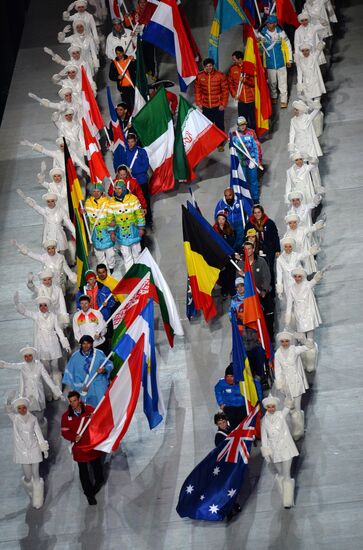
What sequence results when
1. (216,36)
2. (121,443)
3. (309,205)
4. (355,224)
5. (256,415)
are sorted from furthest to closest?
(216,36) < (355,224) < (309,205) < (121,443) < (256,415)

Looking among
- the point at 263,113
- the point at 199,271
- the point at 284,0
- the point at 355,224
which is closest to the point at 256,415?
the point at 199,271

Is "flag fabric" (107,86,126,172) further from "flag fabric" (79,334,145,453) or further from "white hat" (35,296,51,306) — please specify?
"flag fabric" (79,334,145,453)

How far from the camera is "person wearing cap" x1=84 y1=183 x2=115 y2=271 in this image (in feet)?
90.5

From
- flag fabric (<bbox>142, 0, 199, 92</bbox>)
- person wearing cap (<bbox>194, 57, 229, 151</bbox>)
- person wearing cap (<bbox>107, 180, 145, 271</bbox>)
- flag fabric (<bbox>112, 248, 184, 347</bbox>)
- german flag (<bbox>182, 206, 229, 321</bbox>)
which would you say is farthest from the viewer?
flag fabric (<bbox>142, 0, 199, 92</bbox>)

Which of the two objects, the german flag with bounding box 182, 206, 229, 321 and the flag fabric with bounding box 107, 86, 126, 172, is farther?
the flag fabric with bounding box 107, 86, 126, 172

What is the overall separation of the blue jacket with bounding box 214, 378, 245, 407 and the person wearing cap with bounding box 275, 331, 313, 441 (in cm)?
72

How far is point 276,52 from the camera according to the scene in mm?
31594

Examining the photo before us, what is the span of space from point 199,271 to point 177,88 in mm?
8009

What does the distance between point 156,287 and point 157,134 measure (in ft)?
17.7

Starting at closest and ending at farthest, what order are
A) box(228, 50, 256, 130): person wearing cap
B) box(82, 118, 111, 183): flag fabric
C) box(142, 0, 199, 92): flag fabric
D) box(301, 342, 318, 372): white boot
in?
box(301, 342, 318, 372): white boot → box(82, 118, 111, 183): flag fabric → box(228, 50, 256, 130): person wearing cap → box(142, 0, 199, 92): flag fabric

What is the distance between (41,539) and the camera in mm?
24391

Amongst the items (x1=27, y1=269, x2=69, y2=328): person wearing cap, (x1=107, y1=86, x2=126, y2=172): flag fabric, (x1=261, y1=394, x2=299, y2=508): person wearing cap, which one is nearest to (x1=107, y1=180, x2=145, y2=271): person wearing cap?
(x1=107, y1=86, x2=126, y2=172): flag fabric

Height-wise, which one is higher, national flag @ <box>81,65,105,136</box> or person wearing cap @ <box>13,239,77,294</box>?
national flag @ <box>81,65,105,136</box>

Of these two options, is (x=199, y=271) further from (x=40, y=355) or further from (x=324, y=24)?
(x=324, y=24)
